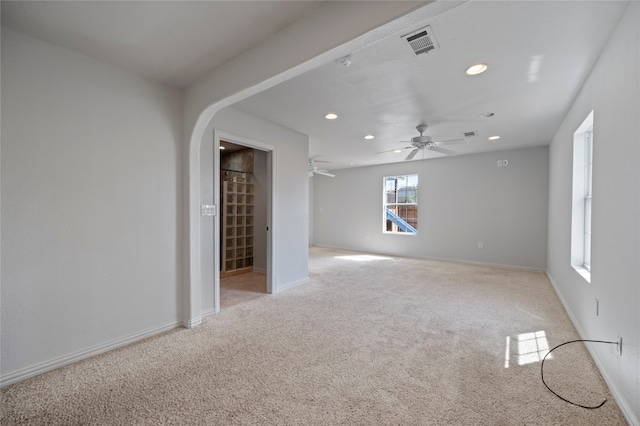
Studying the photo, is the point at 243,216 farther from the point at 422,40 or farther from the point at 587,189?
the point at 587,189

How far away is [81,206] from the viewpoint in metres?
2.19

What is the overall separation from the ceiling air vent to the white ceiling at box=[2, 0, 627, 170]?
1.8 inches

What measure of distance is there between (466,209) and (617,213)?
15.2 ft

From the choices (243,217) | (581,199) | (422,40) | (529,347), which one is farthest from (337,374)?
(243,217)

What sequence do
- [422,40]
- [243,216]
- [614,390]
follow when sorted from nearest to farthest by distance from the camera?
[614,390] → [422,40] → [243,216]

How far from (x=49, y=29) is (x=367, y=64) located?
7.60ft

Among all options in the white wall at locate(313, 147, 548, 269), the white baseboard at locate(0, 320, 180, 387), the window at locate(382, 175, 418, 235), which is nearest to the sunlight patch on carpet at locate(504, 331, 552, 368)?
the white baseboard at locate(0, 320, 180, 387)

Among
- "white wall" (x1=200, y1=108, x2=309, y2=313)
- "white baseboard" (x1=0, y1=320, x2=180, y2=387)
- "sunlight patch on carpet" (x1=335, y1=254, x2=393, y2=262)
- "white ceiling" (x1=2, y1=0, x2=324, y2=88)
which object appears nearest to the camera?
"white ceiling" (x1=2, y1=0, x2=324, y2=88)

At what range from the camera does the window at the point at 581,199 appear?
3.00 metres

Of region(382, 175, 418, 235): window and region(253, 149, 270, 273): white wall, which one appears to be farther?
region(382, 175, 418, 235): window

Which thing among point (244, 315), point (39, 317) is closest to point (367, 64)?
point (244, 315)

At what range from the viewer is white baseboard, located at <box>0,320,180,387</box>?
6.22 ft

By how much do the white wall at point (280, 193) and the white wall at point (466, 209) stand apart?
3.61 metres

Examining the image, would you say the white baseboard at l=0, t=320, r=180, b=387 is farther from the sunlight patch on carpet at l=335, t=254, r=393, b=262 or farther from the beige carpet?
the sunlight patch on carpet at l=335, t=254, r=393, b=262
